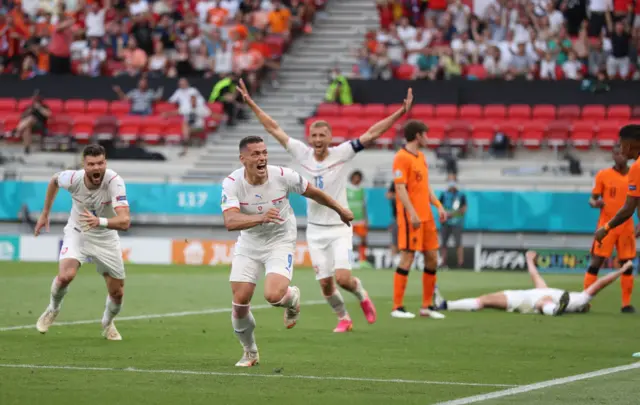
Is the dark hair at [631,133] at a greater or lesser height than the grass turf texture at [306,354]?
greater

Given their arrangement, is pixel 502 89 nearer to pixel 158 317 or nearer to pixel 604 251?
pixel 604 251

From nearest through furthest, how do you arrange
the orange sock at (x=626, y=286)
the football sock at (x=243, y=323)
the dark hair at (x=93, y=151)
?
1. the football sock at (x=243, y=323)
2. the dark hair at (x=93, y=151)
3. the orange sock at (x=626, y=286)

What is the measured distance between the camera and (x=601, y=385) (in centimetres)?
972

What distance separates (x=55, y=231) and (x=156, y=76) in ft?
18.5

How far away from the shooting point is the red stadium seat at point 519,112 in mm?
31172

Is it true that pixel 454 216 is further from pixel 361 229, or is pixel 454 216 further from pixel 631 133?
pixel 631 133

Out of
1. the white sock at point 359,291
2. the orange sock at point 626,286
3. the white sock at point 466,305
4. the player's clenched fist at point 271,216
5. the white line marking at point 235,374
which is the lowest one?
the white sock at point 466,305

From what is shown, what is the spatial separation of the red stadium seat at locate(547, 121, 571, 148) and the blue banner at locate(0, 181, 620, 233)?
2.24m

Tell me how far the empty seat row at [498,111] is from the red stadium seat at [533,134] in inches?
21.6

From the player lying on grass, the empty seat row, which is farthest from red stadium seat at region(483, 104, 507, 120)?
the player lying on grass

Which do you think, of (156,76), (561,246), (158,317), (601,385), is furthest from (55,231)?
(601,385)

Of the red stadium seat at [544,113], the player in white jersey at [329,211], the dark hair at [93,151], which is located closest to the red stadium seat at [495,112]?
the red stadium seat at [544,113]

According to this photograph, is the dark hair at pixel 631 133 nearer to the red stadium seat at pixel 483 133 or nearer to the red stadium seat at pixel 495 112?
the red stadium seat at pixel 483 133

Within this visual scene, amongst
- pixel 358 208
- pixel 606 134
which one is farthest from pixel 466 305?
pixel 606 134
